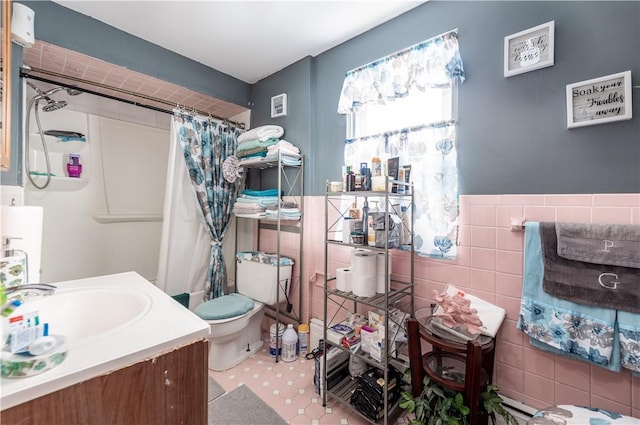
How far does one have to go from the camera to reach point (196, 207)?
2299 mm

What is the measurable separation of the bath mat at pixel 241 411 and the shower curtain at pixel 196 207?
91 centimetres

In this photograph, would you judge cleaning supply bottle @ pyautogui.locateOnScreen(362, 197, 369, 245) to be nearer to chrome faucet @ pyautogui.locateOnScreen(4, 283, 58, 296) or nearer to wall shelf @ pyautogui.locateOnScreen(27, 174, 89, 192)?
chrome faucet @ pyautogui.locateOnScreen(4, 283, 58, 296)

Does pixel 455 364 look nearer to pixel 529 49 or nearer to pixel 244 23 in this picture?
pixel 529 49

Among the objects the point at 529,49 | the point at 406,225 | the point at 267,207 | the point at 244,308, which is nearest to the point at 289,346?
the point at 244,308

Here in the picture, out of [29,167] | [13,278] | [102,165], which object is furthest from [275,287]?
[29,167]

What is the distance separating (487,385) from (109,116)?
3.13 meters

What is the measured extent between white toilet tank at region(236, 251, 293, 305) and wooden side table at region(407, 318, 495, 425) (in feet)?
3.71

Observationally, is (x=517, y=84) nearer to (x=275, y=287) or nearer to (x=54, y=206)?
(x=275, y=287)

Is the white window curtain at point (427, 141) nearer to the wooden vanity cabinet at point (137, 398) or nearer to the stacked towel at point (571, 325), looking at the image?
the stacked towel at point (571, 325)

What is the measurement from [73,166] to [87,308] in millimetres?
1495

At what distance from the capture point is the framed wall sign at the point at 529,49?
1.16 m

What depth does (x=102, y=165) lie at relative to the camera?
2.17 m

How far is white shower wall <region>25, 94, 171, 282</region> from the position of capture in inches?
77.0

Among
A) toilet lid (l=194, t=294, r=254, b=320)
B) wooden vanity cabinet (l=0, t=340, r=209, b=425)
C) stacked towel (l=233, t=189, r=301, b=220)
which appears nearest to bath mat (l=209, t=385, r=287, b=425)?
toilet lid (l=194, t=294, r=254, b=320)
